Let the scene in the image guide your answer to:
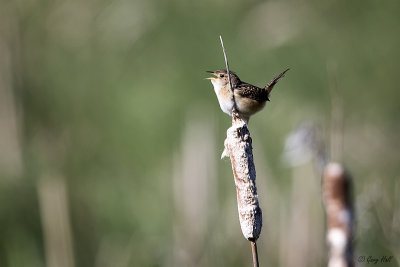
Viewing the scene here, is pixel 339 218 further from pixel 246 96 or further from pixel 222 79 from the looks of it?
pixel 222 79

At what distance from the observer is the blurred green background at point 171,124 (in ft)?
13.5

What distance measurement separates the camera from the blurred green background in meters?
4.12

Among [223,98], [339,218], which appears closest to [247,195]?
[339,218]

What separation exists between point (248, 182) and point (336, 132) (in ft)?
0.85

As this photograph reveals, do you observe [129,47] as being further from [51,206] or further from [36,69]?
[51,206]

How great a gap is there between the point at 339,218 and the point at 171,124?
536cm

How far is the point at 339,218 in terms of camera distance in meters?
1.45

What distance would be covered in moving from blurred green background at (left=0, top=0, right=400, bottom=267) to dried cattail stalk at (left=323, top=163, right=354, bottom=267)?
1267 millimetres

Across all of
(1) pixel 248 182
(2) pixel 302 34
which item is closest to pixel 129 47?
(2) pixel 302 34

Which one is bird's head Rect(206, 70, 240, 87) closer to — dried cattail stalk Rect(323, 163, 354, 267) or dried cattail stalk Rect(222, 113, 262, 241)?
dried cattail stalk Rect(222, 113, 262, 241)

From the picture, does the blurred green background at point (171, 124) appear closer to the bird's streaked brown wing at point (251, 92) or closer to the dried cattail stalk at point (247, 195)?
the bird's streaked brown wing at point (251, 92)

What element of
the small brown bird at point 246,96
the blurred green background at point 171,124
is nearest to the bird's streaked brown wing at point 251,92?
the small brown bird at point 246,96

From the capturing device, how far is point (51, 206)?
367cm

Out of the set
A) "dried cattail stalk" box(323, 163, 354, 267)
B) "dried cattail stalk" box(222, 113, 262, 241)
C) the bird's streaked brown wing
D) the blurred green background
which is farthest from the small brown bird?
"dried cattail stalk" box(323, 163, 354, 267)
